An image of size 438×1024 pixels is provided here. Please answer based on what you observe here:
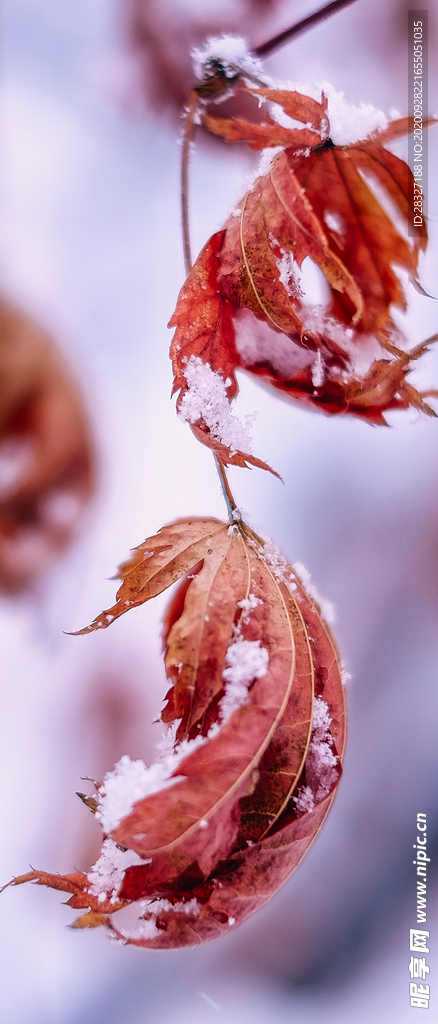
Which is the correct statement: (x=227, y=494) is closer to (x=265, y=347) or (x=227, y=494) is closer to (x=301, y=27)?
(x=265, y=347)

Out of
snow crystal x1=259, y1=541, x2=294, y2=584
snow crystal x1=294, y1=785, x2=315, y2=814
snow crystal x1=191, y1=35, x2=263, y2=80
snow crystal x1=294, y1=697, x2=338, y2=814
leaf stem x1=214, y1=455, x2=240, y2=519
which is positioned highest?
snow crystal x1=191, y1=35, x2=263, y2=80

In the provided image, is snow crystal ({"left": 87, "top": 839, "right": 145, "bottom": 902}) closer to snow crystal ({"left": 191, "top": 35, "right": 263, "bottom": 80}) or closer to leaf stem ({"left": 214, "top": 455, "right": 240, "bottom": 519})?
leaf stem ({"left": 214, "top": 455, "right": 240, "bottom": 519})

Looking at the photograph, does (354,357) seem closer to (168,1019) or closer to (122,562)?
(122,562)

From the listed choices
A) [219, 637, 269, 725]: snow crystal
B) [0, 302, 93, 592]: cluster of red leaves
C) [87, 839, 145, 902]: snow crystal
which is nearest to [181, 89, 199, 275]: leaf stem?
[0, 302, 93, 592]: cluster of red leaves

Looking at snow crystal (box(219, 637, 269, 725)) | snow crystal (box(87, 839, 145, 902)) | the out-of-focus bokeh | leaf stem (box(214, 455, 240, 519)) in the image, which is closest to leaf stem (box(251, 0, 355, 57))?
the out-of-focus bokeh

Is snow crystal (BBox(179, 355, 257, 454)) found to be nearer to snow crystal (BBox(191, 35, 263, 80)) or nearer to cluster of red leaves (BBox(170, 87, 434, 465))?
cluster of red leaves (BBox(170, 87, 434, 465))

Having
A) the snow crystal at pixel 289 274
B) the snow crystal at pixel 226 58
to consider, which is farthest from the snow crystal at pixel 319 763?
the snow crystal at pixel 226 58

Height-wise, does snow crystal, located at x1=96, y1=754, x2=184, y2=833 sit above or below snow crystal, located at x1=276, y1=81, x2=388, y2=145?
below

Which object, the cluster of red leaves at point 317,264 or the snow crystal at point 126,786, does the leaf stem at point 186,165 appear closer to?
the cluster of red leaves at point 317,264
